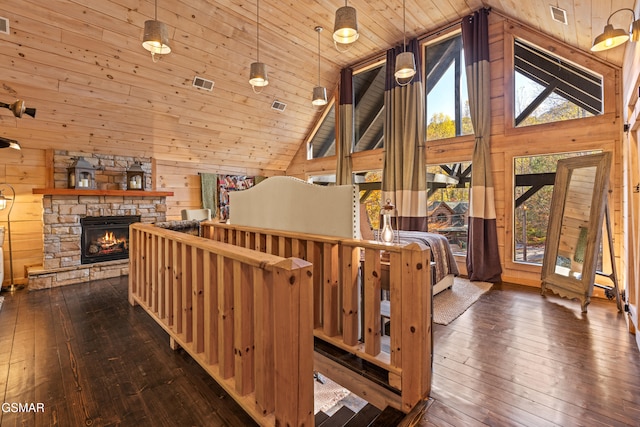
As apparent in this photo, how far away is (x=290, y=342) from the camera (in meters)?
1.08

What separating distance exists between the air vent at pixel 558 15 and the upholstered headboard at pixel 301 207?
2.99 meters

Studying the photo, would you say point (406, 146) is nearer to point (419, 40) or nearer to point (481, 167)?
point (481, 167)

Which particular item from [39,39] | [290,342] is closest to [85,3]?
[39,39]

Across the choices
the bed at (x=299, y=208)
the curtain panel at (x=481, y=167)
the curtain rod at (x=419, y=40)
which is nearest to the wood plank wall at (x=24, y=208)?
the bed at (x=299, y=208)

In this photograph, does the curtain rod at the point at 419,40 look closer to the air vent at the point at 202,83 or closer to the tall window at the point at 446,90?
the tall window at the point at 446,90

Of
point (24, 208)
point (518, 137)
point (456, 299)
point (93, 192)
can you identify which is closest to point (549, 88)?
point (518, 137)

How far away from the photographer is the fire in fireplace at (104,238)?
4336 millimetres

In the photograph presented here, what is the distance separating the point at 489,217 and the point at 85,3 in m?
5.26

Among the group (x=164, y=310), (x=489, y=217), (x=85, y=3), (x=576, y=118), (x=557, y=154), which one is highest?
(x=85, y=3)

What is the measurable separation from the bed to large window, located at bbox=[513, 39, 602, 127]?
2.89m

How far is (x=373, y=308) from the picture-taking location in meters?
1.65

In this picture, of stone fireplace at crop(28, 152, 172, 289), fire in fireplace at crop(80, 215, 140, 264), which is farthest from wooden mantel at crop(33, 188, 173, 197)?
fire in fireplace at crop(80, 215, 140, 264)

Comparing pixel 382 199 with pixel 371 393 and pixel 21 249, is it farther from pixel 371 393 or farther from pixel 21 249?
pixel 21 249

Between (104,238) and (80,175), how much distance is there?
994 millimetres
